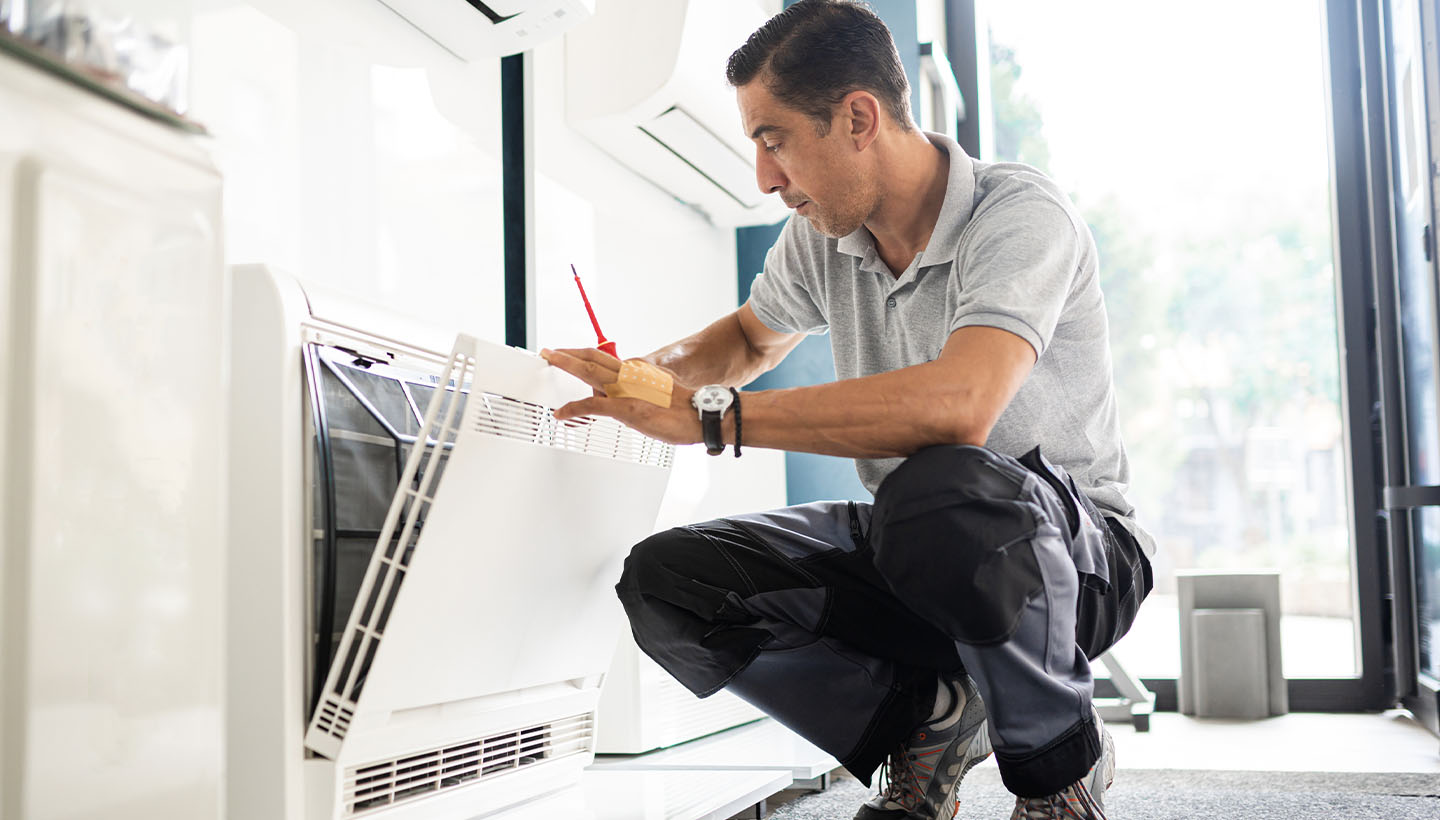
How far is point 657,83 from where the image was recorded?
2090mm

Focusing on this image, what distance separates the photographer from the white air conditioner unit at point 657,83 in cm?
211

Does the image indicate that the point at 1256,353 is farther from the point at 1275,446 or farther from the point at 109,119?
the point at 109,119

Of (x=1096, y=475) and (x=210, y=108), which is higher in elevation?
(x=210, y=108)

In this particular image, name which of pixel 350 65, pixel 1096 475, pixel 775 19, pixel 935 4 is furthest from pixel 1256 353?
pixel 350 65

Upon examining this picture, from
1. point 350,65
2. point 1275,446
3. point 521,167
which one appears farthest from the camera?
point 1275,446

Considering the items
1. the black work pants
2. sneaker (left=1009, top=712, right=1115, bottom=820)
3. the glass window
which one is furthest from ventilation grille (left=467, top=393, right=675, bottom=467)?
the glass window

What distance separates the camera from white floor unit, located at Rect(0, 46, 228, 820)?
549 mm

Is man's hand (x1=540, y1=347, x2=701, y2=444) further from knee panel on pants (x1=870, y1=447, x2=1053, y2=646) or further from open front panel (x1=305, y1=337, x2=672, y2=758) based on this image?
knee panel on pants (x1=870, y1=447, x2=1053, y2=646)

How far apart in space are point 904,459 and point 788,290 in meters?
Result: 0.44

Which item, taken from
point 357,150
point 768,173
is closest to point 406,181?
point 357,150

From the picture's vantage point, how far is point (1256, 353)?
3316mm

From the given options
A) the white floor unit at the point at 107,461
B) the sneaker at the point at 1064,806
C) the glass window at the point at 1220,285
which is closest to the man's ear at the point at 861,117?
the sneaker at the point at 1064,806

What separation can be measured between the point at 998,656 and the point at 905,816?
1.05ft

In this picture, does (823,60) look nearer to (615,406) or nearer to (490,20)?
(490,20)
